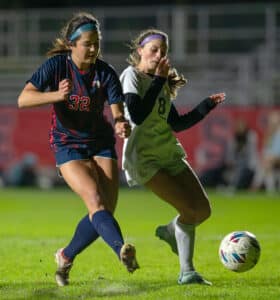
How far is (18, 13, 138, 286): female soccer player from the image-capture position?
23.9ft

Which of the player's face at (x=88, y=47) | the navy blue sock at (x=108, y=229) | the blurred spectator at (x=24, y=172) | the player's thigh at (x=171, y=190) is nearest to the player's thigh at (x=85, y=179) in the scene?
the navy blue sock at (x=108, y=229)

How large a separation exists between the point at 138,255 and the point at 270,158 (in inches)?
531

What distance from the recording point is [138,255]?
33.7ft

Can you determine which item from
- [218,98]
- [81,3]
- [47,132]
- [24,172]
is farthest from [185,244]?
[81,3]

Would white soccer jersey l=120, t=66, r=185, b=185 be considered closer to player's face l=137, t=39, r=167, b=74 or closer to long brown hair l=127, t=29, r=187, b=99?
player's face l=137, t=39, r=167, b=74

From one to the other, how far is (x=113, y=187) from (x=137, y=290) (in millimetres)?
846

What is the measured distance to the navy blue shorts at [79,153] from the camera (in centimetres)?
749

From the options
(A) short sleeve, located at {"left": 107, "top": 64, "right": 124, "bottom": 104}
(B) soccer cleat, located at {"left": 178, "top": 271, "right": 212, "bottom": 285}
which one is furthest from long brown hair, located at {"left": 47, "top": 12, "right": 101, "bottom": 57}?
(B) soccer cleat, located at {"left": 178, "top": 271, "right": 212, "bottom": 285}

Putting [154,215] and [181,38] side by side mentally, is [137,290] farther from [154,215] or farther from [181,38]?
[181,38]

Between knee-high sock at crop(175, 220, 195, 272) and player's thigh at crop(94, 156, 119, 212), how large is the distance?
697 millimetres

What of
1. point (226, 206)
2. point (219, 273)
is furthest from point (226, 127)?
point (219, 273)

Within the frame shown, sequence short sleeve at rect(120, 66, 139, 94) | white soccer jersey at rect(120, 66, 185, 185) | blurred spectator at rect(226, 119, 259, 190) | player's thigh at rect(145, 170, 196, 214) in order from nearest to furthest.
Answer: short sleeve at rect(120, 66, 139, 94), player's thigh at rect(145, 170, 196, 214), white soccer jersey at rect(120, 66, 185, 185), blurred spectator at rect(226, 119, 259, 190)

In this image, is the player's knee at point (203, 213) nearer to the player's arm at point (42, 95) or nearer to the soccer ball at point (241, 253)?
the soccer ball at point (241, 253)

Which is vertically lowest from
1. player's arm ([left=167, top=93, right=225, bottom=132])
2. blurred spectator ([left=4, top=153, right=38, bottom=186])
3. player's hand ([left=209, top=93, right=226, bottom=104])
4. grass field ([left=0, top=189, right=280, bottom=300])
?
blurred spectator ([left=4, top=153, right=38, bottom=186])
